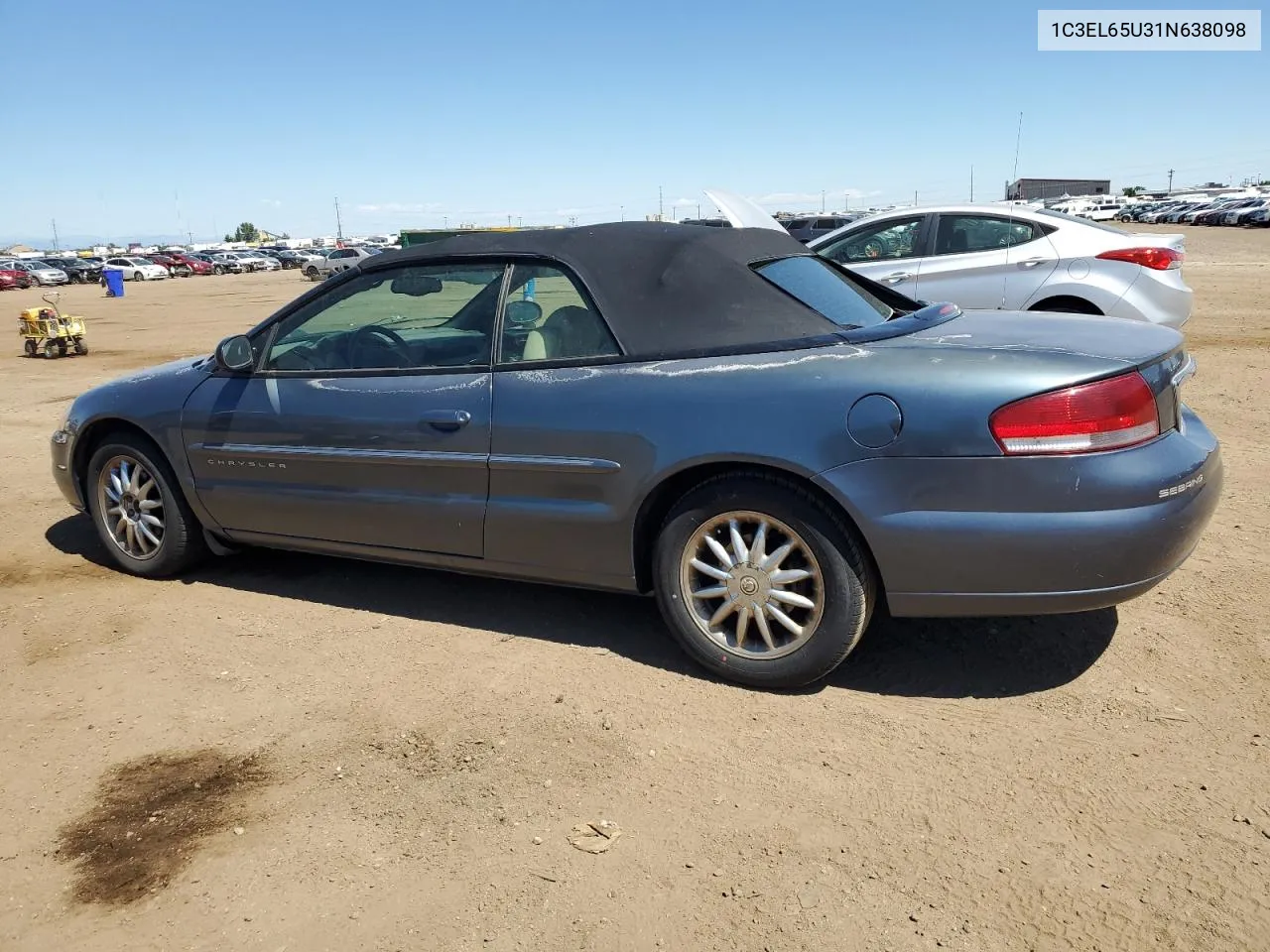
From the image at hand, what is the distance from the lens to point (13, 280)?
51312 millimetres

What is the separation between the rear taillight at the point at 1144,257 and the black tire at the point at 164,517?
275 inches

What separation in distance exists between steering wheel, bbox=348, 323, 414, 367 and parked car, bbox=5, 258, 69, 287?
58.5 metres

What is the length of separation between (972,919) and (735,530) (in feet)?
4.77

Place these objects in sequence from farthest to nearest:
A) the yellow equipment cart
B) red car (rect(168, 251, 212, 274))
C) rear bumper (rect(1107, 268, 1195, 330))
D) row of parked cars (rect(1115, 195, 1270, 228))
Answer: red car (rect(168, 251, 212, 274)) < row of parked cars (rect(1115, 195, 1270, 228)) < the yellow equipment cart < rear bumper (rect(1107, 268, 1195, 330))

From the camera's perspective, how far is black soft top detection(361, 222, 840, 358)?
356cm

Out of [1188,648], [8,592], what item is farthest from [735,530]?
[8,592]

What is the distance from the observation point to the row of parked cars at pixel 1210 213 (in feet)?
185

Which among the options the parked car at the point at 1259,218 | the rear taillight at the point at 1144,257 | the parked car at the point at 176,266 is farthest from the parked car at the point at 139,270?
the parked car at the point at 1259,218

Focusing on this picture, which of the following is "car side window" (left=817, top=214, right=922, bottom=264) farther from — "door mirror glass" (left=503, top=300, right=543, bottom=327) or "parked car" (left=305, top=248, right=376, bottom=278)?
"parked car" (left=305, top=248, right=376, bottom=278)

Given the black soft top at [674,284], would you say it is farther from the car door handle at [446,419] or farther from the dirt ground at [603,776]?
the dirt ground at [603,776]

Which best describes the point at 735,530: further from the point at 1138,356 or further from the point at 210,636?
the point at 210,636

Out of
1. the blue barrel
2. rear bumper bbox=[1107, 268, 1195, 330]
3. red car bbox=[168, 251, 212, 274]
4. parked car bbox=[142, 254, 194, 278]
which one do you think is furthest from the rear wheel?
red car bbox=[168, 251, 212, 274]

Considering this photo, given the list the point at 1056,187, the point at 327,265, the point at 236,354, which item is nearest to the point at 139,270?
the point at 327,265

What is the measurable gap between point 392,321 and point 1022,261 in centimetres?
582
